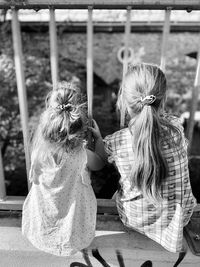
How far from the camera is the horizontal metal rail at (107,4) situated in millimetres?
1535

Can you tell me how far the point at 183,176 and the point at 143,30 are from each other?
306 inches

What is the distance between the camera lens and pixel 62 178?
1.63 metres

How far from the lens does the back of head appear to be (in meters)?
1.45

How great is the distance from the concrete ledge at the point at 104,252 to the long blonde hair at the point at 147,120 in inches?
17.0

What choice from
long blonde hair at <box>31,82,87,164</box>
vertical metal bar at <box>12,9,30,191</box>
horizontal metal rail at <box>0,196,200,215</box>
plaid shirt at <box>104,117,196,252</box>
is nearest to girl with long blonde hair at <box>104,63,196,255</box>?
plaid shirt at <box>104,117,196,252</box>

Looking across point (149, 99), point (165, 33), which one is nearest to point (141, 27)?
point (165, 33)

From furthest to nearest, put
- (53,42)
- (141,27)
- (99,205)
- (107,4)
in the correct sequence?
(141,27) → (99,205) → (53,42) → (107,4)

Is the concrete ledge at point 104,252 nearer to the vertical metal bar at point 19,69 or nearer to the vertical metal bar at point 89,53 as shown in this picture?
the vertical metal bar at point 19,69

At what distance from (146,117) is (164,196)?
1.75 ft

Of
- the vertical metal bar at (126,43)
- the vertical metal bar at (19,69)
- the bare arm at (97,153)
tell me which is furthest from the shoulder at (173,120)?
the vertical metal bar at (19,69)

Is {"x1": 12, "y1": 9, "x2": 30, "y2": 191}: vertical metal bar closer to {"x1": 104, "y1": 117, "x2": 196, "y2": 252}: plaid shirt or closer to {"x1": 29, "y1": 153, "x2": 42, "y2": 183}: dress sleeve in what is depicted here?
{"x1": 29, "y1": 153, "x2": 42, "y2": 183}: dress sleeve

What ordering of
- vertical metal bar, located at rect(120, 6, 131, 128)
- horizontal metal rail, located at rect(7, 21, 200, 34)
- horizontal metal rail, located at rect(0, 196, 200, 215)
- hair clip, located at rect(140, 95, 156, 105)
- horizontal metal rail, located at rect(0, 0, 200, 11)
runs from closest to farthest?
hair clip, located at rect(140, 95, 156, 105)
horizontal metal rail, located at rect(0, 0, 200, 11)
vertical metal bar, located at rect(120, 6, 131, 128)
horizontal metal rail, located at rect(0, 196, 200, 215)
horizontal metal rail, located at rect(7, 21, 200, 34)

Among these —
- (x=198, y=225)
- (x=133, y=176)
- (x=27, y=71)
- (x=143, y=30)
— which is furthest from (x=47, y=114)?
(x=143, y=30)

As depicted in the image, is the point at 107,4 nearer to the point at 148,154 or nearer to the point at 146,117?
the point at 146,117
